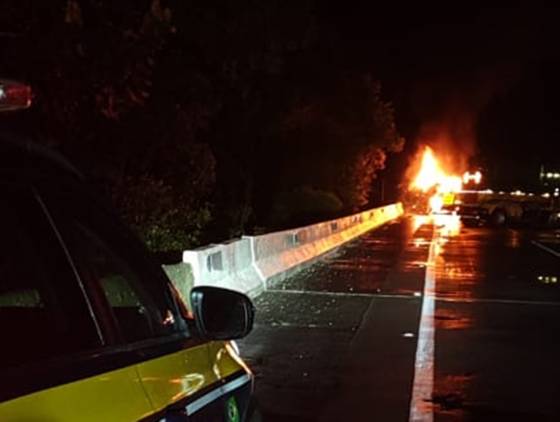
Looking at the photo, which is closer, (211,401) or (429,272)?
(211,401)

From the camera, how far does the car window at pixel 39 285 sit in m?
2.52

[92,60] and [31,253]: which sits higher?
[92,60]

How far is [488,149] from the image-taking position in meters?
97.7

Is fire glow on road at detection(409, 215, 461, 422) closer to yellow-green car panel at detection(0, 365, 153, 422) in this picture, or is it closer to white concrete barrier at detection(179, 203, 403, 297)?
white concrete barrier at detection(179, 203, 403, 297)

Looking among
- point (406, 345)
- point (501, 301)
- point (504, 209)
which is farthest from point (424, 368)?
point (504, 209)

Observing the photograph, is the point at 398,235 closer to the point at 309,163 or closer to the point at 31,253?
the point at 309,163

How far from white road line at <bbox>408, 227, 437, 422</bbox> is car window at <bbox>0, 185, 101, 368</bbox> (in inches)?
199

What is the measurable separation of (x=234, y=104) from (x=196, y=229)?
12.1 meters

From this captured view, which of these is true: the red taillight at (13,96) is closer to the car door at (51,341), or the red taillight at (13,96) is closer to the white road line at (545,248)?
the car door at (51,341)

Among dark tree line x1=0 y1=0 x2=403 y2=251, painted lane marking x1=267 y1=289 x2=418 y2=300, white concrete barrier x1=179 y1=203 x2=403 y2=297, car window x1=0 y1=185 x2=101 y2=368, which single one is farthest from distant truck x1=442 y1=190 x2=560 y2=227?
car window x1=0 y1=185 x2=101 y2=368

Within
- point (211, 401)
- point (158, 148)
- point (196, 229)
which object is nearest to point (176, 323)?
point (211, 401)

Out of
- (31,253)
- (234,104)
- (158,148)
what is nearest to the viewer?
(31,253)

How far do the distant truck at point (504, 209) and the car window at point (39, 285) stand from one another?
43.4m

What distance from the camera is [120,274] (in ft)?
10.4
